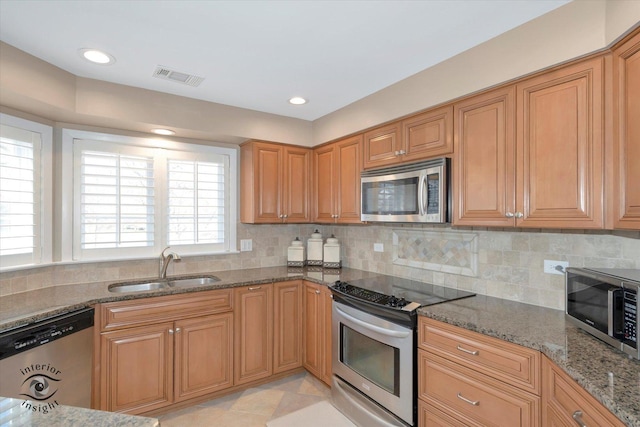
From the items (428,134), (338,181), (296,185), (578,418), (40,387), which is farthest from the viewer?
(296,185)

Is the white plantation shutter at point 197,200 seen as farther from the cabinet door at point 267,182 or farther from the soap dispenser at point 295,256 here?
the soap dispenser at point 295,256

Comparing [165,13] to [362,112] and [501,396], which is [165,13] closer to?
[362,112]

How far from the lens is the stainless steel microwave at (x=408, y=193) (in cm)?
214

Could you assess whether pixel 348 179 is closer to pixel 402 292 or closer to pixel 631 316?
pixel 402 292

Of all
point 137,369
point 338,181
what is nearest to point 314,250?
point 338,181

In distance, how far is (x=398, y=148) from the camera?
2.51m

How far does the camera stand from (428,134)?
2.28 m

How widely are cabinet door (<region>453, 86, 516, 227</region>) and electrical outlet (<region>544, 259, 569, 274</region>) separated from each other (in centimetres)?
42

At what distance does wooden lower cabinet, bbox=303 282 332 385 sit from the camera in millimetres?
2752

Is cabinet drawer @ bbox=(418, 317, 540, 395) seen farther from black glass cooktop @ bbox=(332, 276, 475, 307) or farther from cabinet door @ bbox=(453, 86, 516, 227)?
cabinet door @ bbox=(453, 86, 516, 227)

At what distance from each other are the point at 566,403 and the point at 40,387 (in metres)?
2.60

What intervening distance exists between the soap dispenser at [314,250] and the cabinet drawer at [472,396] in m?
1.73

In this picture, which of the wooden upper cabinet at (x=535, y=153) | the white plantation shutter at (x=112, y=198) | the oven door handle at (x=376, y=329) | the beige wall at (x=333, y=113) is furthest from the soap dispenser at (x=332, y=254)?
the white plantation shutter at (x=112, y=198)

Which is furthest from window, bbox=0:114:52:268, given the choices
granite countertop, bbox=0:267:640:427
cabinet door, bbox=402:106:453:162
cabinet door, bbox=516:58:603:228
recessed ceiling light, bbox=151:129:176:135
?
cabinet door, bbox=516:58:603:228
